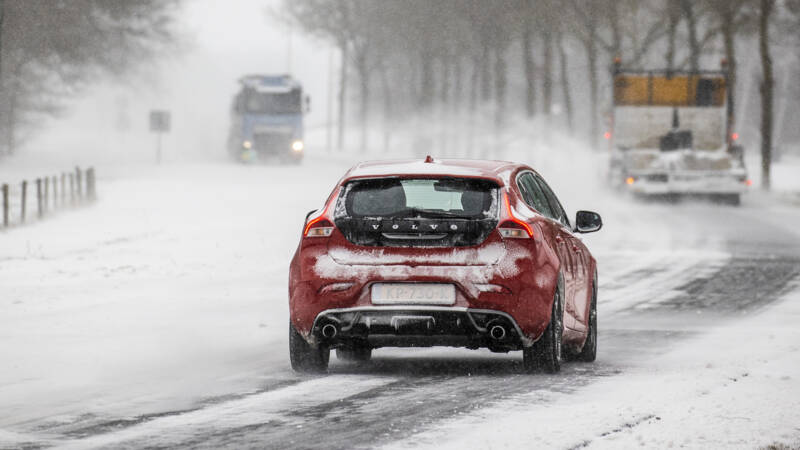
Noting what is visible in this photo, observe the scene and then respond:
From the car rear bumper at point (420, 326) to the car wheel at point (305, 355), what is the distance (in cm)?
34

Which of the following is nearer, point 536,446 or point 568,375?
point 536,446

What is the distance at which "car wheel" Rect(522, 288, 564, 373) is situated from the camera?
9.84 meters

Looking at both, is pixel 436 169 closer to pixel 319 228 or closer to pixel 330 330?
pixel 319 228

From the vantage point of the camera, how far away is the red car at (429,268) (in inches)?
373

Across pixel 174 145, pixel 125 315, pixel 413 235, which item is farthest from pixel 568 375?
pixel 174 145

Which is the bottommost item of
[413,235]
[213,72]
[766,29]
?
[413,235]

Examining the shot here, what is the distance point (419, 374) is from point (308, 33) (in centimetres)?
7720

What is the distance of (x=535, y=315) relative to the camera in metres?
9.62

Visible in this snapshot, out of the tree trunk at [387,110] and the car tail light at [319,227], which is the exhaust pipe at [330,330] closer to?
the car tail light at [319,227]

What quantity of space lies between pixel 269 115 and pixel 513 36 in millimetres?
14701

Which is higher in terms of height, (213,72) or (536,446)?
(213,72)

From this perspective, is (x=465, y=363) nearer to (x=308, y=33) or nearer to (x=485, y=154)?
(x=485, y=154)

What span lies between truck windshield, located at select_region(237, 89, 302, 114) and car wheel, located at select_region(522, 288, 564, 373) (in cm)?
5190

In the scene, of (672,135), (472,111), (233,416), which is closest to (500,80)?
(472,111)
